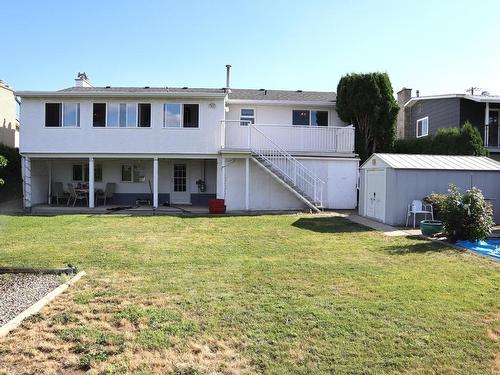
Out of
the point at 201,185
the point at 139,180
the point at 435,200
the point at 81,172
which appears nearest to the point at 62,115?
the point at 81,172

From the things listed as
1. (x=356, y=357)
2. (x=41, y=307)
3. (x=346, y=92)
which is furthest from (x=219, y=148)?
(x=356, y=357)

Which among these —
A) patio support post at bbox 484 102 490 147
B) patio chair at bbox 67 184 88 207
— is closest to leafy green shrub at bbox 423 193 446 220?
patio support post at bbox 484 102 490 147

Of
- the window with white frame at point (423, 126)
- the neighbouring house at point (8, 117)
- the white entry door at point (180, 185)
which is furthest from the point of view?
the window with white frame at point (423, 126)

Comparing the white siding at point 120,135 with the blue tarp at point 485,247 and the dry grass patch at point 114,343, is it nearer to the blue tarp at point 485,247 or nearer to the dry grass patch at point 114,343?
the blue tarp at point 485,247

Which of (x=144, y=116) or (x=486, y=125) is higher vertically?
(x=486, y=125)

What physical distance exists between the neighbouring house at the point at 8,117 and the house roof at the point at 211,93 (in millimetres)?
7111

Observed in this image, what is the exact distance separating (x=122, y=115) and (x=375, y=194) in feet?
39.0

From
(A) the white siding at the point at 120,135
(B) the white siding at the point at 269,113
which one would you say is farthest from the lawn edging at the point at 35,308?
(B) the white siding at the point at 269,113

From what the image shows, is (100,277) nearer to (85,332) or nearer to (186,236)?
(85,332)

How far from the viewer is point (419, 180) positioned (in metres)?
13.9

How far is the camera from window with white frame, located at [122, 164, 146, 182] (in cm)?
2195

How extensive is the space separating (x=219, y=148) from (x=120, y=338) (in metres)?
14.7

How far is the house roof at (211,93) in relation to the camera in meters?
18.6

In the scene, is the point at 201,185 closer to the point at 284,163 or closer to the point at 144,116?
the point at 144,116
